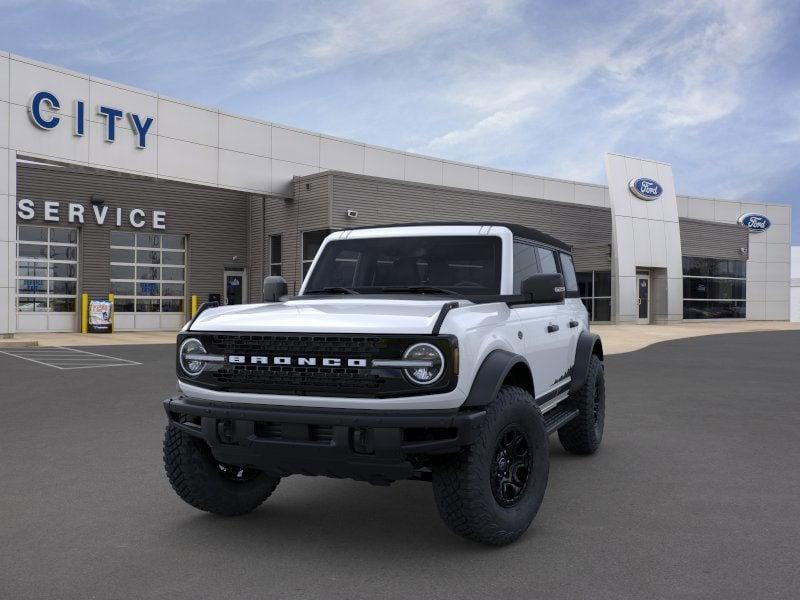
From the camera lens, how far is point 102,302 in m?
26.4

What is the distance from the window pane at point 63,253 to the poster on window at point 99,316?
1.89 meters

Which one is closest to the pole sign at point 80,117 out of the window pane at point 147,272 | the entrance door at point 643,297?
the window pane at point 147,272

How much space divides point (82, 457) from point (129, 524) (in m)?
2.17

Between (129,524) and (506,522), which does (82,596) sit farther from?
(506,522)

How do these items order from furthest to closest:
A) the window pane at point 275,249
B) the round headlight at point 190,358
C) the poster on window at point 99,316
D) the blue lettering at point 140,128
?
1. the window pane at point 275,249
2. the poster on window at point 99,316
3. the blue lettering at point 140,128
4. the round headlight at point 190,358

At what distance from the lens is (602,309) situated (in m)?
36.5

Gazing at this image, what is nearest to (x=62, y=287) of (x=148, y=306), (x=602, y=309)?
(x=148, y=306)

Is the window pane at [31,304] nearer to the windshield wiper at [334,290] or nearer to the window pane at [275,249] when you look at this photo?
the window pane at [275,249]

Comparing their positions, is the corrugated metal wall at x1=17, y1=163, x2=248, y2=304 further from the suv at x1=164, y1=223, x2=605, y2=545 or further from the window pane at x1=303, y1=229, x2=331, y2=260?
the suv at x1=164, y1=223, x2=605, y2=545

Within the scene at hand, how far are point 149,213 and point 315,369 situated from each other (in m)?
26.1

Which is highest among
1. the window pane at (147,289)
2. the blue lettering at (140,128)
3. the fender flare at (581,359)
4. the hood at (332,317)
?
the blue lettering at (140,128)

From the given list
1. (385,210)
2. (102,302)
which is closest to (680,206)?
(385,210)

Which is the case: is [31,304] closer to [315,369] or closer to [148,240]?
[148,240]

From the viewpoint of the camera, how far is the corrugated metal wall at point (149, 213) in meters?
26.0
